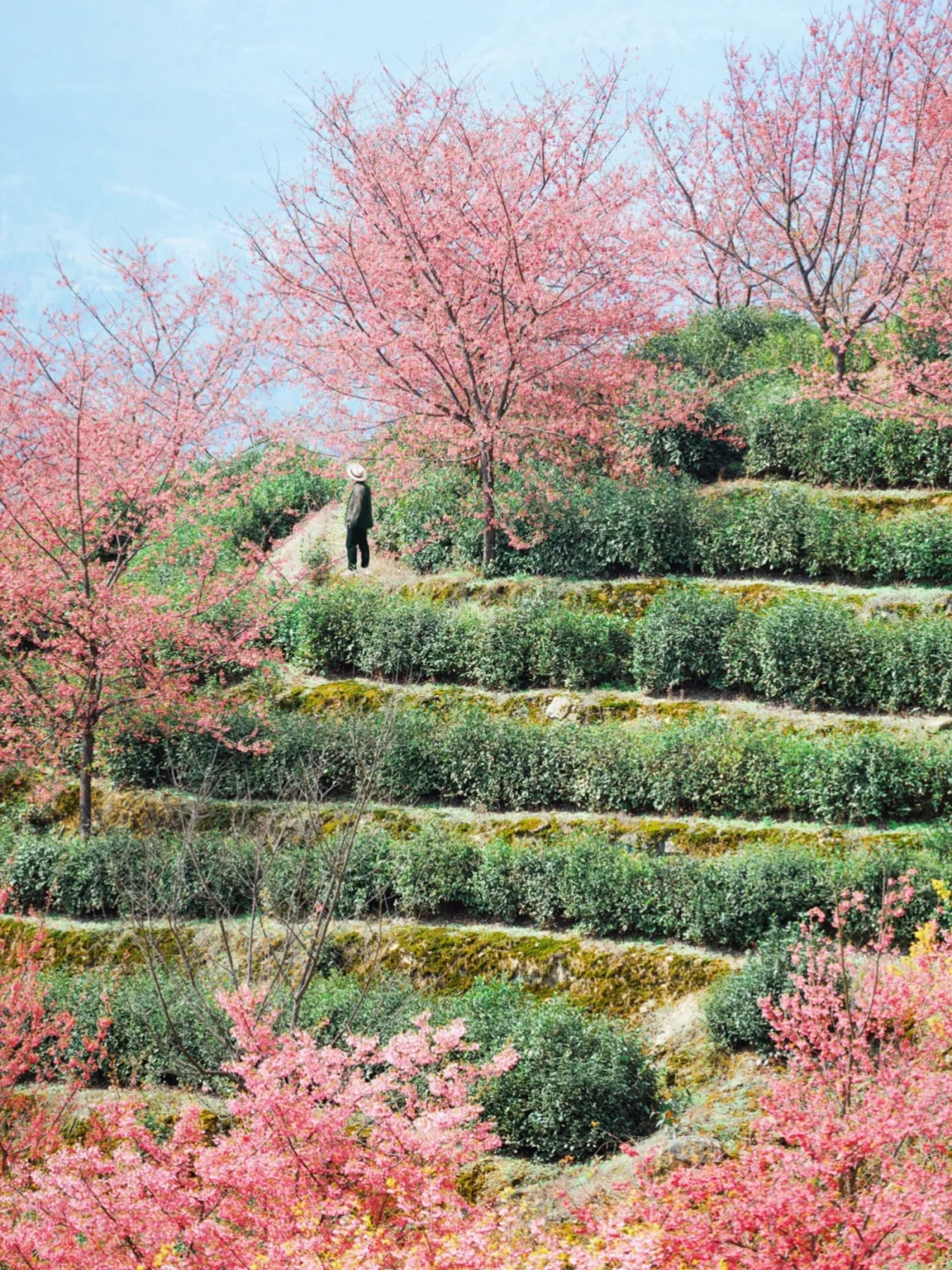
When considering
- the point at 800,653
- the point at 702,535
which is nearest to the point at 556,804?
the point at 800,653

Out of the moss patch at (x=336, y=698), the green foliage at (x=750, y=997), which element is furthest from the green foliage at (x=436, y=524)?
the green foliage at (x=750, y=997)

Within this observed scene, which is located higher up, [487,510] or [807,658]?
[487,510]

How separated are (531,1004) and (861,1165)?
4.54 metres

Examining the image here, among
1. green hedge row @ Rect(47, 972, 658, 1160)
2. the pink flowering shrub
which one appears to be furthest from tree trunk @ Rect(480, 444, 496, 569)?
the pink flowering shrub

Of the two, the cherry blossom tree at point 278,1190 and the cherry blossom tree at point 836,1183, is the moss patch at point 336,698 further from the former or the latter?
the cherry blossom tree at point 836,1183

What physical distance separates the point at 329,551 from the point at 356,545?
5.55ft

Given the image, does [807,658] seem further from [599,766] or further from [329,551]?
[329,551]

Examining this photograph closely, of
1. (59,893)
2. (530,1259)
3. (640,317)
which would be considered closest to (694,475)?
(640,317)

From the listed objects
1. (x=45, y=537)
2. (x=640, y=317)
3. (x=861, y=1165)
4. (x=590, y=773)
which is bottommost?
(x=861, y=1165)

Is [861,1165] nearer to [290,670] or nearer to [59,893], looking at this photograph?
[59,893]

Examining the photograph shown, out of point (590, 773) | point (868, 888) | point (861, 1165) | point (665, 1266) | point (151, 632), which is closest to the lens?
point (665, 1266)

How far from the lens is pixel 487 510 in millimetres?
16250

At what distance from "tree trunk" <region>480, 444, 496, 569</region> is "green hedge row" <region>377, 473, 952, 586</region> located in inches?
7.1

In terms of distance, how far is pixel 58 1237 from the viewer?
243 inches
